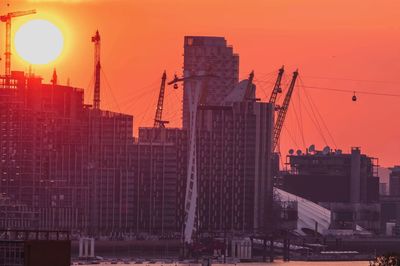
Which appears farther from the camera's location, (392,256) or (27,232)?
(392,256)

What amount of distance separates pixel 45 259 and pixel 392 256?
3334 cm

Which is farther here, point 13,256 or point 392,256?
point 392,256

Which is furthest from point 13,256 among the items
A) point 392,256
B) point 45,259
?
point 392,256

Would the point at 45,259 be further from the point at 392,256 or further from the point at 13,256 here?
the point at 392,256

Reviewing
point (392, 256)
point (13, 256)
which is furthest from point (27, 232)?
point (392, 256)

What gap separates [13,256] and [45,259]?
5.66 ft

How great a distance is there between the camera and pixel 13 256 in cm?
10956

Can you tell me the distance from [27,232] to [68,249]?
4812 mm

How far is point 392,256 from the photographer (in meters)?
137

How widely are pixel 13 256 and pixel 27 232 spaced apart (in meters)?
3.77

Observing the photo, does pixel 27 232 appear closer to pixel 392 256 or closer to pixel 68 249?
pixel 68 249

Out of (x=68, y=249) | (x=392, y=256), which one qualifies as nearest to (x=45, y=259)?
(x=68, y=249)

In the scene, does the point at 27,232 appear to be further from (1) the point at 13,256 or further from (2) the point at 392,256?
(2) the point at 392,256

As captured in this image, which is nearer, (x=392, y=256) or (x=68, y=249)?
(x=68, y=249)
